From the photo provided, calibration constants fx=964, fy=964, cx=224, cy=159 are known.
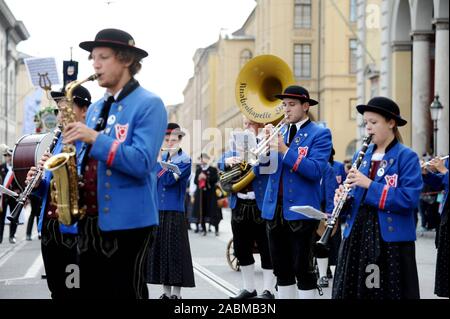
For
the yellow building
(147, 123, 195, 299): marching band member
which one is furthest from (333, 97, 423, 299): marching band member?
the yellow building

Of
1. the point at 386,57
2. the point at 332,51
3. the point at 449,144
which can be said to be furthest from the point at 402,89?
the point at 332,51

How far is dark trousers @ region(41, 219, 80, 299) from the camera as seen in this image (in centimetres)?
791

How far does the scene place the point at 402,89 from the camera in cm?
3112

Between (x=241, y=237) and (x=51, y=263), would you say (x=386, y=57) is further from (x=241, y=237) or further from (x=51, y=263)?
(x=51, y=263)

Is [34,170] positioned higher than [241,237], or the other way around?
[34,170]

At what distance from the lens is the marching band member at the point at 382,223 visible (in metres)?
7.24

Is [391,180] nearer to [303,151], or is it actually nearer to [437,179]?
[303,151]

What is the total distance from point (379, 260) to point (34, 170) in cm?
291

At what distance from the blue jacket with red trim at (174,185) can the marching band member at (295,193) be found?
1874 millimetres

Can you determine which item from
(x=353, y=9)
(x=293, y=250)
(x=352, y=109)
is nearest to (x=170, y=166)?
(x=293, y=250)

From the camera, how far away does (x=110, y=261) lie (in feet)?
19.1

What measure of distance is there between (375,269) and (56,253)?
103 inches

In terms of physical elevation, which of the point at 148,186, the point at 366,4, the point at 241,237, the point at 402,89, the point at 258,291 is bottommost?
the point at 258,291

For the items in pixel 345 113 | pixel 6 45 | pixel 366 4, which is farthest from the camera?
pixel 6 45
